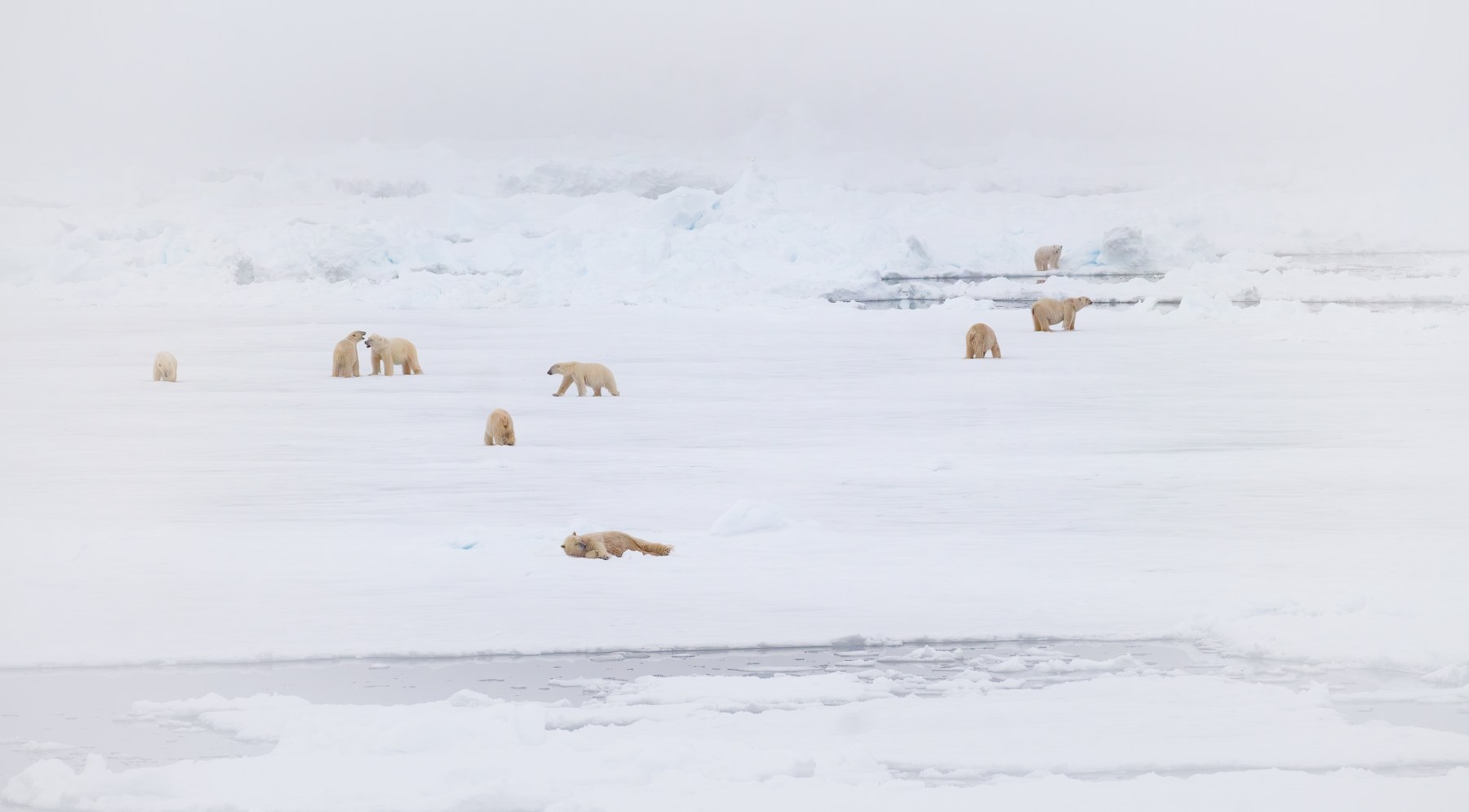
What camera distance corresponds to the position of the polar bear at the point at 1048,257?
1117 inches

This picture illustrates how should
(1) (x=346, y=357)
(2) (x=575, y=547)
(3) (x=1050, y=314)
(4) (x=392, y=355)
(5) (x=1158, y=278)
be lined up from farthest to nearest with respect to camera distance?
(5) (x=1158, y=278) → (3) (x=1050, y=314) → (4) (x=392, y=355) → (1) (x=346, y=357) → (2) (x=575, y=547)

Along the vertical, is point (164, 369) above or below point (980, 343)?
below

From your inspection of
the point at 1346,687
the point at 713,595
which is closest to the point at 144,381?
the point at 713,595

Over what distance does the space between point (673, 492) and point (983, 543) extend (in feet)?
5.50

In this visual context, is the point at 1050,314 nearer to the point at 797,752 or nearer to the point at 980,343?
the point at 980,343

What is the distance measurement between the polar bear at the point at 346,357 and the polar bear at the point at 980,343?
18.5ft

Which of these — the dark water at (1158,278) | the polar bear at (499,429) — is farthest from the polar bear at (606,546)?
the dark water at (1158,278)

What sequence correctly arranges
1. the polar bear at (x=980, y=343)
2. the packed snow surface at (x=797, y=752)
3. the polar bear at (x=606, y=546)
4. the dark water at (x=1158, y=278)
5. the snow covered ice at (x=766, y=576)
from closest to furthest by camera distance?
the packed snow surface at (x=797, y=752) < the snow covered ice at (x=766, y=576) < the polar bear at (x=606, y=546) < the polar bear at (x=980, y=343) < the dark water at (x=1158, y=278)

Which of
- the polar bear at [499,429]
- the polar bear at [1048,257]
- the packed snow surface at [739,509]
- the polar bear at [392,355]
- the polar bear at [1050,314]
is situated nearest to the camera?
the packed snow surface at [739,509]

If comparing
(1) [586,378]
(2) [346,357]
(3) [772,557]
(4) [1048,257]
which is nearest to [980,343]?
(1) [586,378]

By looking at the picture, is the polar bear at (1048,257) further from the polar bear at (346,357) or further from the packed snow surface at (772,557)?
the polar bear at (346,357)

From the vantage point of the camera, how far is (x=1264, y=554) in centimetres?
522

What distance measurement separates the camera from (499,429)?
26.2 feet

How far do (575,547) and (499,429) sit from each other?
3.01 metres
